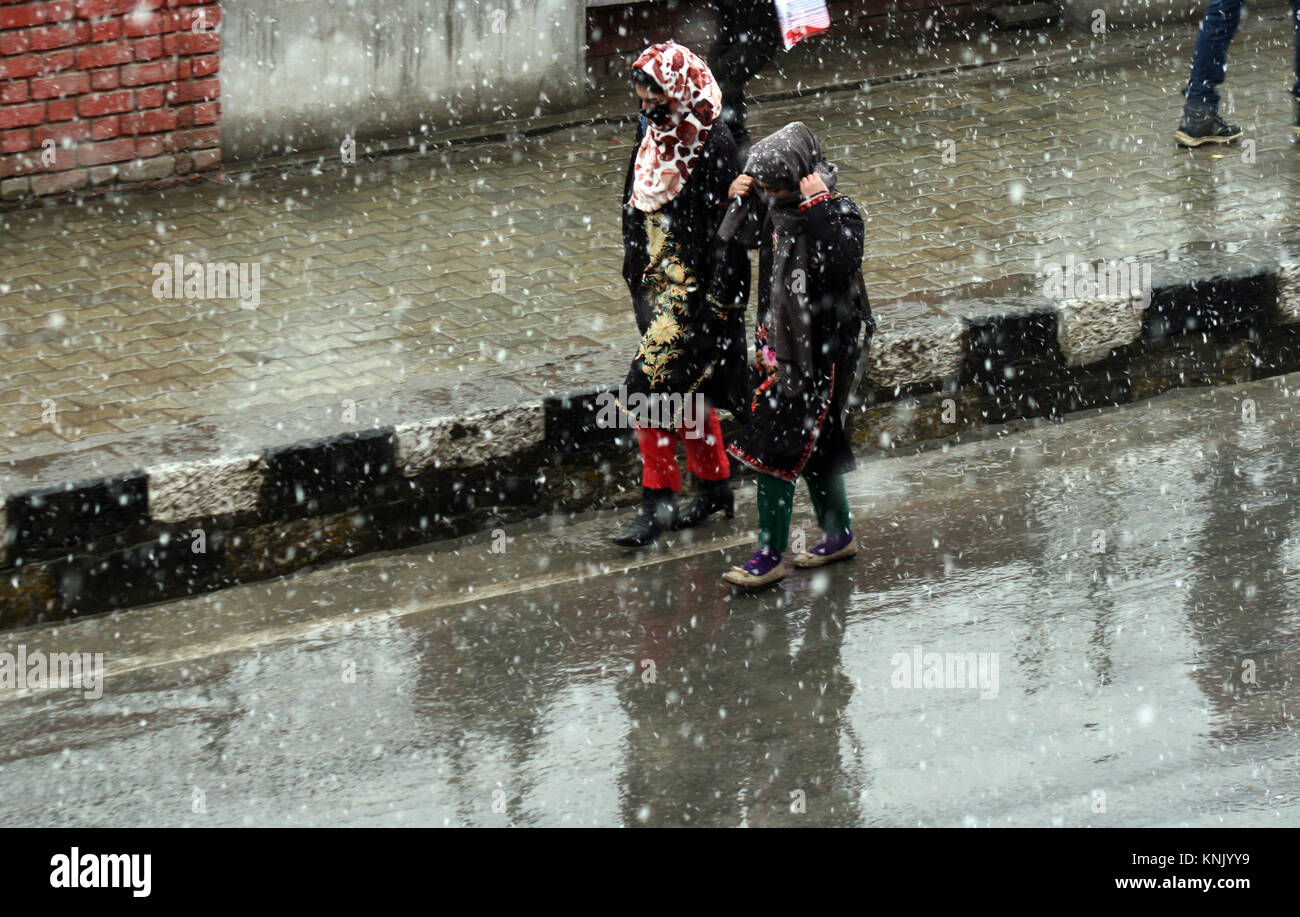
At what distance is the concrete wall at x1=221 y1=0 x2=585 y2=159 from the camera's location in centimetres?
901

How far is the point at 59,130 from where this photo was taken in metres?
8.58

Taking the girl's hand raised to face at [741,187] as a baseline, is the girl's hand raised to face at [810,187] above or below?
below

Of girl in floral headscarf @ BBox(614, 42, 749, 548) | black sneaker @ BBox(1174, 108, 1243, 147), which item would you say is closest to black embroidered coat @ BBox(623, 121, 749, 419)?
girl in floral headscarf @ BBox(614, 42, 749, 548)

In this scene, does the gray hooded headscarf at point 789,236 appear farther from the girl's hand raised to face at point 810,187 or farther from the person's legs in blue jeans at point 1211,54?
the person's legs in blue jeans at point 1211,54

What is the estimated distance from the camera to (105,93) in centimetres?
864

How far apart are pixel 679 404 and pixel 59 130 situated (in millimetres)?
4098

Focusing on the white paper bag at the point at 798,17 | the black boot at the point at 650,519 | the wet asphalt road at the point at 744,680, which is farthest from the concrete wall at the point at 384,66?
the black boot at the point at 650,519

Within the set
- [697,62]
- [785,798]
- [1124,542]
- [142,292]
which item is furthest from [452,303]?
[785,798]

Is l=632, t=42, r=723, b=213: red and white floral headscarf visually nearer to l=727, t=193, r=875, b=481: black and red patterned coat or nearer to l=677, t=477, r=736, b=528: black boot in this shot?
l=727, t=193, r=875, b=481: black and red patterned coat

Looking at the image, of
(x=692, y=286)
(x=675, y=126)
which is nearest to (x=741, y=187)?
(x=675, y=126)

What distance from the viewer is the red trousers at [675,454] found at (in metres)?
6.23

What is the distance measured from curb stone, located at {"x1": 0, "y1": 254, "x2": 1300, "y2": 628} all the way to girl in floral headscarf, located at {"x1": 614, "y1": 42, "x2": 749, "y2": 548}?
44cm

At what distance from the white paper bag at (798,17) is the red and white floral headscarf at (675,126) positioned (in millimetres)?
2409

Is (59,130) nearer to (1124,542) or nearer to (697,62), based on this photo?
(697,62)
